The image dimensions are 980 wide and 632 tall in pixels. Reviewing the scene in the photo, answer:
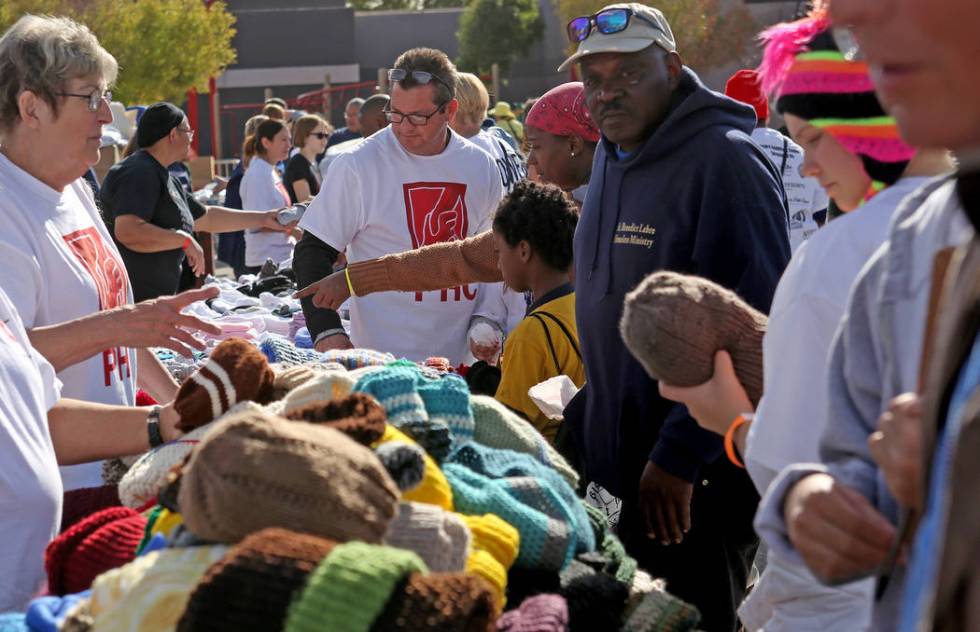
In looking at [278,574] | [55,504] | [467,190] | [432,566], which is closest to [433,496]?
[432,566]

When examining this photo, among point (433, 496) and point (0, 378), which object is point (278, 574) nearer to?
point (433, 496)

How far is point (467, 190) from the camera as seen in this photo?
15.8 feet

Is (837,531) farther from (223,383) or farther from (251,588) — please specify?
(223,383)

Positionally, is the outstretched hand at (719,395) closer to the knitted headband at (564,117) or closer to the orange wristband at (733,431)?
the orange wristband at (733,431)

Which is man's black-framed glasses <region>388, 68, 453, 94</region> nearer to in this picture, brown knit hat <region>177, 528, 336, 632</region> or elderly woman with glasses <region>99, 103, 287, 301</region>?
elderly woman with glasses <region>99, 103, 287, 301</region>

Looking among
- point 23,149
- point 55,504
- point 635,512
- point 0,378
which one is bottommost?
point 635,512

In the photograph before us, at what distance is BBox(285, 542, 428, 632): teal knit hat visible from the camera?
50.1 inches

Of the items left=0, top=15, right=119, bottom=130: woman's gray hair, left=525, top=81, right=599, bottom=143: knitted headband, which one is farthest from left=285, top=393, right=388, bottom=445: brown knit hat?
left=525, top=81, right=599, bottom=143: knitted headband

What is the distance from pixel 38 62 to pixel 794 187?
153 inches

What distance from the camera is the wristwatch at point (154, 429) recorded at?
92.8 inches

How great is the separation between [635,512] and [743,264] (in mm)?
766

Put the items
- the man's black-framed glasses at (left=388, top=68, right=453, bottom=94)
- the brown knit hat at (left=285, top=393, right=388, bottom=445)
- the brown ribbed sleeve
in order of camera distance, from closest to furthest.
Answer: the brown knit hat at (left=285, top=393, right=388, bottom=445), the brown ribbed sleeve, the man's black-framed glasses at (left=388, top=68, right=453, bottom=94)

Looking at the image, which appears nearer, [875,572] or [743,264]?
[875,572]

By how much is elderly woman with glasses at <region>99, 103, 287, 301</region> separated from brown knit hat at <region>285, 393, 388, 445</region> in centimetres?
511
